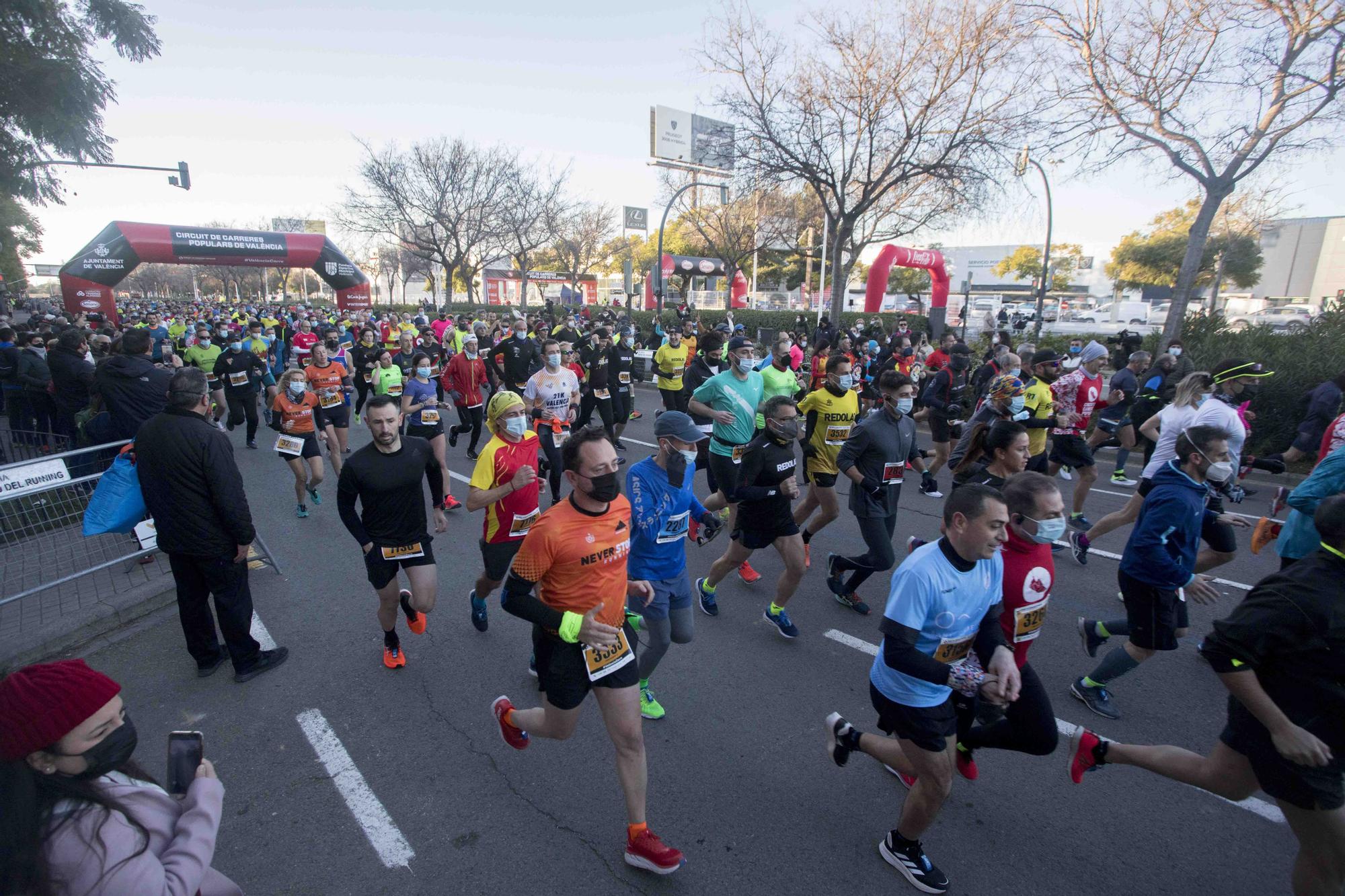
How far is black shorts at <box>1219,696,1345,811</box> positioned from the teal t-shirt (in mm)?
4257

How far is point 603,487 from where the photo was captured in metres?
2.88

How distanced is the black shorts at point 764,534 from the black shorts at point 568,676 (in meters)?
2.19

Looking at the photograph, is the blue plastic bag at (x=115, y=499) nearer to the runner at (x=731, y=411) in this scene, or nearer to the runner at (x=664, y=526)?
the runner at (x=664, y=526)

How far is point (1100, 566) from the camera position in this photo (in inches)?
251

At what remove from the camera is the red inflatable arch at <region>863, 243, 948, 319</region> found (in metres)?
23.8

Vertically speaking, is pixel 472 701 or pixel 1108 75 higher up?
pixel 1108 75

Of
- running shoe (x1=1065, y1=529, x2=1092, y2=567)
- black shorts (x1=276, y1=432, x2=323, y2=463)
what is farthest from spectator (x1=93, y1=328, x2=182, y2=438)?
running shoe (x1=1065, y1=529, x2=1092, y2=567)

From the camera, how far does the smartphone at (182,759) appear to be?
177 cm

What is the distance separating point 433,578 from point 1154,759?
13.3ft

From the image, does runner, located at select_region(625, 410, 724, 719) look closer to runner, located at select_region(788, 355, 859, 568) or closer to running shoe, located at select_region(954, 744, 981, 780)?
running shoe, located at select_region(954, 744, 981, 780)

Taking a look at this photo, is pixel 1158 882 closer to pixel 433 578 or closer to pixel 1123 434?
pixel 433 578

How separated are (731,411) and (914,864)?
4.22 meters

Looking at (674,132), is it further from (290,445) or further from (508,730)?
(508,730)

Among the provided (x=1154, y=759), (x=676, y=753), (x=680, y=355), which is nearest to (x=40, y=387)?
(x=680, y=355)
